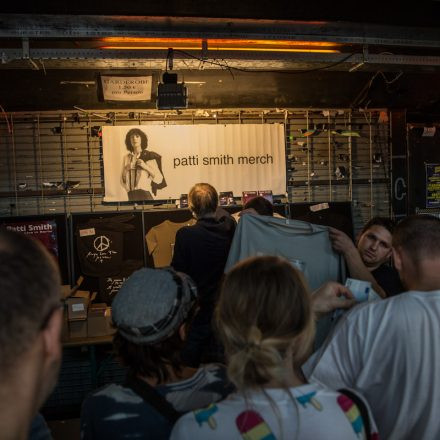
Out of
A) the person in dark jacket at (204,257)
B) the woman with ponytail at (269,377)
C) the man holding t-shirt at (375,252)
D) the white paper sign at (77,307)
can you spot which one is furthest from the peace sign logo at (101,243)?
the woman with ponytail at (269,377)

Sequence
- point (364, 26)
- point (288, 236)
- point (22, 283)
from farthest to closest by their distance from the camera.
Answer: point (364, 26)
point (288, 236)
point (22, 283)

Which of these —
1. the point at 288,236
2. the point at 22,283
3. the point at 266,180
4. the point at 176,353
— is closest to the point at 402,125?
the point at 266,180

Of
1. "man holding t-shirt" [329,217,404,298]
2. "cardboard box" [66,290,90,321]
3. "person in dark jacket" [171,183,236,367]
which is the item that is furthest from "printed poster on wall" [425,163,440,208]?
"cardboard box" [66,290,90,321]

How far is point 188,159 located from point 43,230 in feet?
6.18

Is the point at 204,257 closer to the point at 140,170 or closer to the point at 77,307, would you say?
the point at 77,307

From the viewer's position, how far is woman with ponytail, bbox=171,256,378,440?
1175 millimetres

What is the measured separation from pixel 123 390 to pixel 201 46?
3241 millimetres

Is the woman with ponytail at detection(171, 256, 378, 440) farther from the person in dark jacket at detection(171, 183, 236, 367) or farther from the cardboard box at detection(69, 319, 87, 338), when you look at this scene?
the cardboard box at detection(69, 319, 87, 338)

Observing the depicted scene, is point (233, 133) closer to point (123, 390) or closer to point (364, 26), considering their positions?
Answer: point (364, 26)

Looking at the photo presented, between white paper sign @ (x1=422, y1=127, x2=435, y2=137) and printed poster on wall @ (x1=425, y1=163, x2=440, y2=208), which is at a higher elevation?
white paper sign @ (x1=422, y1=127, x2=435, y2=137)

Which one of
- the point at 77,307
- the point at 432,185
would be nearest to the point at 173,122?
the point at 77,307

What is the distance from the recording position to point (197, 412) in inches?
46.9

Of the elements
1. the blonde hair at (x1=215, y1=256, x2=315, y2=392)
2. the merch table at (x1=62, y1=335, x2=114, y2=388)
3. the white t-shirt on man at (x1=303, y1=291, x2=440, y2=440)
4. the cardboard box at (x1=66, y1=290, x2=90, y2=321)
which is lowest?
the merch table at (x1=62, y1=335, x2=114, y2=388)

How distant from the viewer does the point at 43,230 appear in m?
5.11
